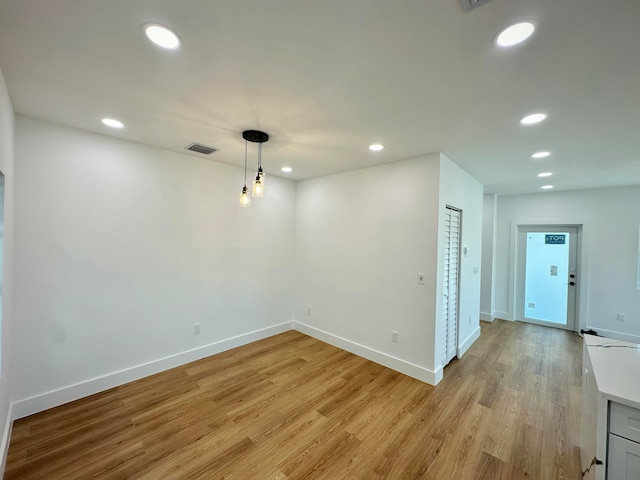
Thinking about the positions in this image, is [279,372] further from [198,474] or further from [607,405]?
[607,405]

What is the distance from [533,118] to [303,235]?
3.27 metres

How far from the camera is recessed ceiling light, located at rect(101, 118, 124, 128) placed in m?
2.32

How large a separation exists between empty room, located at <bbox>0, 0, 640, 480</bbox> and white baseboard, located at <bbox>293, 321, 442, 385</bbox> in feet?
0.11

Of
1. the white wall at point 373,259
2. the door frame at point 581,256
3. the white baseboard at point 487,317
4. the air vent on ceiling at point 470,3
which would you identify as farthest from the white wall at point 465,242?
the air vent on ceiling at point 470,3

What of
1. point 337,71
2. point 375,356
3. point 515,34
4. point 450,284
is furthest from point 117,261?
point 450,284

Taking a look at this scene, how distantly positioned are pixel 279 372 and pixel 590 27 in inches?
145

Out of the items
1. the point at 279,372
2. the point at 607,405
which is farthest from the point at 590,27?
the point at 279,372

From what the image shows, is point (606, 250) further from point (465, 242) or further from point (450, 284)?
point (450, 284)

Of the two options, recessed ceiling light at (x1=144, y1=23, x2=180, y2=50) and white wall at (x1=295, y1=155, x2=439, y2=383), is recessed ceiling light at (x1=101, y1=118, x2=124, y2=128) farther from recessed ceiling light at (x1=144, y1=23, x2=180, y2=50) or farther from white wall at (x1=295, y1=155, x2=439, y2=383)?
white wall at (x1=295, y1=155, x2=439, y2=383)

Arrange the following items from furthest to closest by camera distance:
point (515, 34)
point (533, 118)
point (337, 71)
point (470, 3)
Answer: point (533, 118) → point (337, 71) → point (515, 34) → point (470, 3)

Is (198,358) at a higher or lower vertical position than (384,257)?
lower

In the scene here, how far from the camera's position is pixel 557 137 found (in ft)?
7.84

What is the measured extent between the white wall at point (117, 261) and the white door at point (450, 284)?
2713mm

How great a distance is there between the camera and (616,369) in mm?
1633
